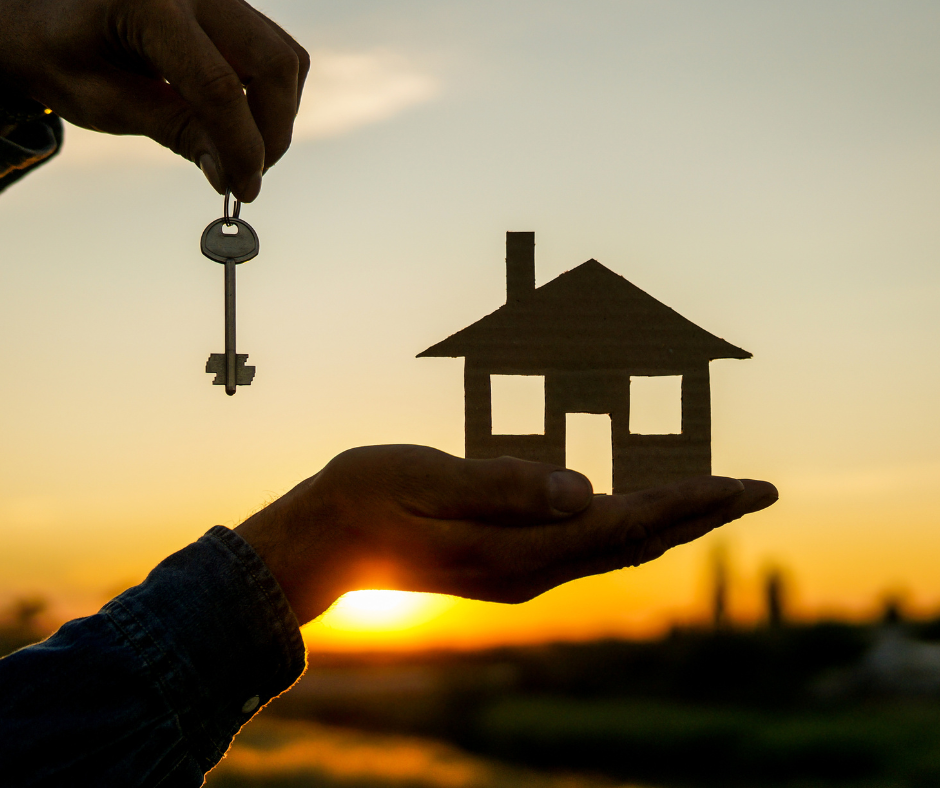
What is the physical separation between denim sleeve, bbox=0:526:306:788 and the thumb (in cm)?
51

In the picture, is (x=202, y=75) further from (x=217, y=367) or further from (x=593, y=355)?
(x=593, y=355)

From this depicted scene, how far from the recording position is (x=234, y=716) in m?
2.47

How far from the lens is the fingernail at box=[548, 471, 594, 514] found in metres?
2.50

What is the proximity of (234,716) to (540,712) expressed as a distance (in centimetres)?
2273

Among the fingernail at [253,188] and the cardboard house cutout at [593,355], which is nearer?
the fingernail at [253,188]

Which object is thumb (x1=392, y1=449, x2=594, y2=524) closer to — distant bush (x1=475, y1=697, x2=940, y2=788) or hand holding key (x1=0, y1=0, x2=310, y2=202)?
hand holding key (x1=0, y1=0, x2=310, y2=202)

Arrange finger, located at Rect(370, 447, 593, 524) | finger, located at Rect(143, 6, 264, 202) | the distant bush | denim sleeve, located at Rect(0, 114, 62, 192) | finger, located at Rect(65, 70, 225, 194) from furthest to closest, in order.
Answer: the distant bush → denim sleeve, located at Rect(0, 114, 62, 192) → finger, located at Rect(65, 70, 225, 194) → finger, located at Rect(143, 6, 264, 202) → finger, located at Rect(370, 447, 593, 524)

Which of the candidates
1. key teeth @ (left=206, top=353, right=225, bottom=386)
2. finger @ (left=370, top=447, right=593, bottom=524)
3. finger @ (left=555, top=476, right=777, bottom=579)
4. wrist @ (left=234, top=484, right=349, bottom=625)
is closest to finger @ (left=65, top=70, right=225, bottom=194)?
key teeth @ (left=206, top=353, right=225, bottom=386)

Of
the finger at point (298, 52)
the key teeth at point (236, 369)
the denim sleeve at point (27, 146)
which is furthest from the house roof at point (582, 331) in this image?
the denim sleeve at point (27, 146)

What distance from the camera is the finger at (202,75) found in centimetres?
285

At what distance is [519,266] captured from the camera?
3.45 metres

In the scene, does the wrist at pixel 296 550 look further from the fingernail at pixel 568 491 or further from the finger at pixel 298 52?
the finger at pixel 298 52

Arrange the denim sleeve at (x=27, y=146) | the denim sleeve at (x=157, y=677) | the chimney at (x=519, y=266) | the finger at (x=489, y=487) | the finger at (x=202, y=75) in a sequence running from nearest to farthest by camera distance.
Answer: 1. the denim sleeve at (x=157, y=677)
2. the finger at (x=489, y=487)
3. the finger at (x=202, y=75)
4. the chimney at (x=519, y=266)
5. the denim sleeve at (x=27, y=146)

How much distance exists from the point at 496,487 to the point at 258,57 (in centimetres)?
168
